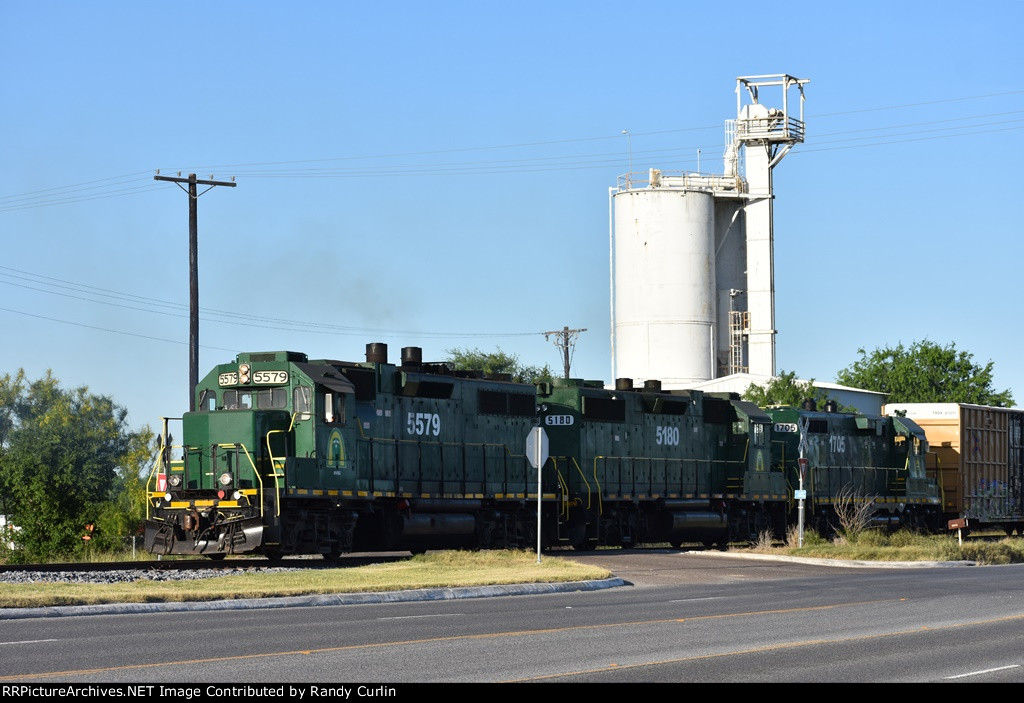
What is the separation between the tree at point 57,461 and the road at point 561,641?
16.2 metres

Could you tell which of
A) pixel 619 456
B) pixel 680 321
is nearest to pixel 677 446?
pixel 619 456

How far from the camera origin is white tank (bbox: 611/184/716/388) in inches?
2721

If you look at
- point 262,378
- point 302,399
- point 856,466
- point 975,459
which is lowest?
point 856,466

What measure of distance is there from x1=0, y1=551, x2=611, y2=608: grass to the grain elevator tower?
41.9 m

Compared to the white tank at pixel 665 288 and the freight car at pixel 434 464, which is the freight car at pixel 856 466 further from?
the white tank at pixel 665 288

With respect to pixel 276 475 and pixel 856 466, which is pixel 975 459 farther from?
pixel 276 475

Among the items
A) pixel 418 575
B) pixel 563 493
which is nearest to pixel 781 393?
pixel 563 493

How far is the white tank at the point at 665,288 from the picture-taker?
69.1 m

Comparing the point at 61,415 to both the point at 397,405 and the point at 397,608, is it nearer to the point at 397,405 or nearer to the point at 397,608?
the point at 397,405

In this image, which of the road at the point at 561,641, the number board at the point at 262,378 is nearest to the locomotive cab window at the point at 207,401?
the number board at the point at 262,378

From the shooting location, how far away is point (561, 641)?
→ 14.3m

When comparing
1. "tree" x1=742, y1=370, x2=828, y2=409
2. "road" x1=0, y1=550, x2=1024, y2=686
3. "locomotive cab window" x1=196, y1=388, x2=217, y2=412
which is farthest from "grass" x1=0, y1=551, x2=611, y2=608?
"tree" x1=742, y1=370, x2=828, y2=409

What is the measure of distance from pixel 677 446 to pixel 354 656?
2555 cm

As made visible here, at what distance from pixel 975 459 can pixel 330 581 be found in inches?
1164
